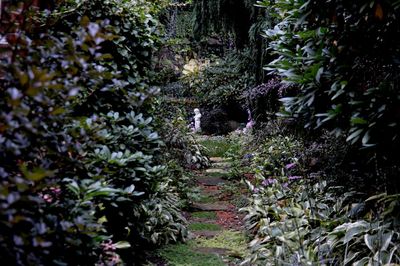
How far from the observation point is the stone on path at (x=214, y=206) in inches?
207

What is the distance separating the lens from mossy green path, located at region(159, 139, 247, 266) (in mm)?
3535

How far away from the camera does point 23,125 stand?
51.7 inches

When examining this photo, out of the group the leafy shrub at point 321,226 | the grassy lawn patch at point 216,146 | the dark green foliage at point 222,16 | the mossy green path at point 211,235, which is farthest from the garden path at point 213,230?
the dark green foliage at point 222,16

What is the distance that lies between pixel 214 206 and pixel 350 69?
3059mm

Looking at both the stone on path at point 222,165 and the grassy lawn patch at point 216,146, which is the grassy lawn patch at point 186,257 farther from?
the grassy lawn patch at point 216,146

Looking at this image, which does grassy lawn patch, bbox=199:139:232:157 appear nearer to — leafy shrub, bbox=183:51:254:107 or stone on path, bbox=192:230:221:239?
leafy shrub, bbox=183:51:254:107

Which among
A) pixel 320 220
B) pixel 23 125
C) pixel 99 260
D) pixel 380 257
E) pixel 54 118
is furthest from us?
pixel 320 220

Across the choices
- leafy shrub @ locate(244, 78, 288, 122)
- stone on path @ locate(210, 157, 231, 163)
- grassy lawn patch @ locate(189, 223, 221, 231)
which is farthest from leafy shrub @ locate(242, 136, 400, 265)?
stone on path @ locate(210, 157, 231, 163)

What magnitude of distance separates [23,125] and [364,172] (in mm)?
3028

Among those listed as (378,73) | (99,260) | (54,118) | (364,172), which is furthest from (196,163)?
(54,118)

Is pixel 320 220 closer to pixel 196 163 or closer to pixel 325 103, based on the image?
pixel 325 103

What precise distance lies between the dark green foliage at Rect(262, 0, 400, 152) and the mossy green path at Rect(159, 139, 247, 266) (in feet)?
4.79

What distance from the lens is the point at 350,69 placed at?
2.84 meters

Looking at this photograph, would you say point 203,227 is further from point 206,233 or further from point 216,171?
point 216,171
